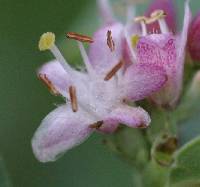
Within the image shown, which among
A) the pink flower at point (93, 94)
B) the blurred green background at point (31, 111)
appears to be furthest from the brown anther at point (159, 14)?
the blurred green background at point (31, 111)

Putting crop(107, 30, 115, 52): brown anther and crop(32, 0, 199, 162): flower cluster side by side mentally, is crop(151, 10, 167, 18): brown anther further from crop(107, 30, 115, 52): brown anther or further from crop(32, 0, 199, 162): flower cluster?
crop(107, 30, 115, 52): brown anther

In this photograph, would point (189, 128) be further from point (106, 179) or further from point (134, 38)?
point (134, 38)

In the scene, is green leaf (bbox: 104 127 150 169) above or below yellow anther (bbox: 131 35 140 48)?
below

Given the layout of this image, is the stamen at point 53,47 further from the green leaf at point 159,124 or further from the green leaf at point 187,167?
the green leaf at point 187,167

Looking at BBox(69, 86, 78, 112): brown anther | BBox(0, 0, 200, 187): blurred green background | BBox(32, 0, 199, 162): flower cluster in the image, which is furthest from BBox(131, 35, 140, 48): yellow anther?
BBox(0, 0, 200, 187): blurred green background

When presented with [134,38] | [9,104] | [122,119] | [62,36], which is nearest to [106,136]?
[122,119]

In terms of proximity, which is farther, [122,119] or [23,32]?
[23,32]
